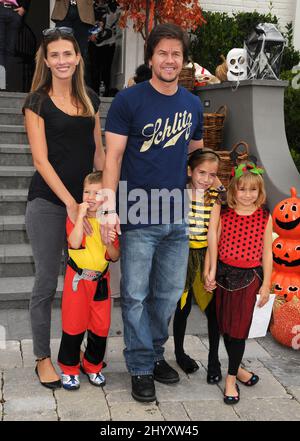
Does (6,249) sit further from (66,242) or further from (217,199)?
(217,199)

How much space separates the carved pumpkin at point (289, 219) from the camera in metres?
4.06

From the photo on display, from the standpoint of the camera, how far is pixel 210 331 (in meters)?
3.36

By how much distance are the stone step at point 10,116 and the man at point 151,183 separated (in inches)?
135

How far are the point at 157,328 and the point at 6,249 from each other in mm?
1964

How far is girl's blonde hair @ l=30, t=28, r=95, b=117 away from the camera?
3033 mm

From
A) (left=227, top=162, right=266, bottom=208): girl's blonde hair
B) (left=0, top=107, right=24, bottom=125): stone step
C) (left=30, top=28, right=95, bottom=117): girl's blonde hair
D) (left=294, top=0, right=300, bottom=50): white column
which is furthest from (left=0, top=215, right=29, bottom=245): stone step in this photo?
(left=294, top=0, right=300, bottom=50): white column

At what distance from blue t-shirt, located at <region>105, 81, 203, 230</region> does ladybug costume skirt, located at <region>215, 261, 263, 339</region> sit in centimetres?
45

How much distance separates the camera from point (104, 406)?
120 inches

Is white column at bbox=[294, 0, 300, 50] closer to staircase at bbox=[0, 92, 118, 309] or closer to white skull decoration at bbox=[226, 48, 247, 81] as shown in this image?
white skull decoration at bbox=[226, 48, 247, 81]

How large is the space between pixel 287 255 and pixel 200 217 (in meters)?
1.10

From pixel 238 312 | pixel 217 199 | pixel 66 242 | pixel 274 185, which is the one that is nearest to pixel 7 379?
pixel 66 242

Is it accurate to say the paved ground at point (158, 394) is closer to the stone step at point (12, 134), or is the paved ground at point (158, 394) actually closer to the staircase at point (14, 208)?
the staircase at point (14, 208)

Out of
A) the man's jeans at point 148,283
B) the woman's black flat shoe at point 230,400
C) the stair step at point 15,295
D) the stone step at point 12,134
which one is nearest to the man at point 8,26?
the stone step at point 12,134

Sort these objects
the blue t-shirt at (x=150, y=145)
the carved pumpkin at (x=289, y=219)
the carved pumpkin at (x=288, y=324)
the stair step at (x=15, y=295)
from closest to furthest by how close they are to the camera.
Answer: the blue t-shirt at (x=150, y=145) < the carved pumpkin at (x=288, y=324) < the carved pumpkin at (x=289, y=219) < the stair step at (x=15, y=295)
